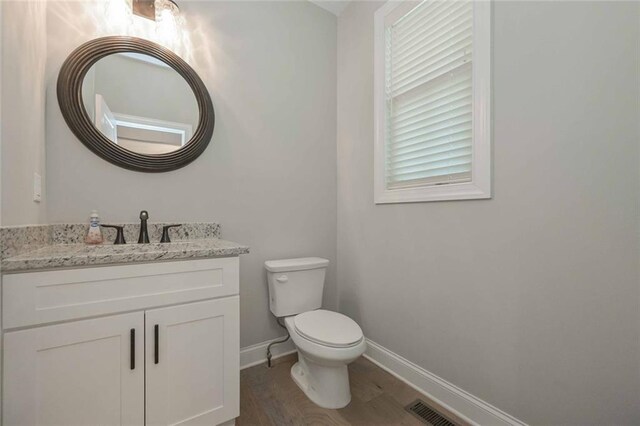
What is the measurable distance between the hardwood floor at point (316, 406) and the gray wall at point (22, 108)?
4.44 ft

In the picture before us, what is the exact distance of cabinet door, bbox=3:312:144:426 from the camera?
903mm

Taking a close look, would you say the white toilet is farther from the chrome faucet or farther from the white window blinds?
the white window blinds

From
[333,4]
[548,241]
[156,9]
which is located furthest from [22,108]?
[548,241]

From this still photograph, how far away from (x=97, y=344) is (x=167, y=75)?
140 cm

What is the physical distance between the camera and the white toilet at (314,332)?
1.38 meters

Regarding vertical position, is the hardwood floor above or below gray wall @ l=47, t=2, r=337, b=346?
below

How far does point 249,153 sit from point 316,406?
1556mm

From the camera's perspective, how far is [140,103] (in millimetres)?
1538

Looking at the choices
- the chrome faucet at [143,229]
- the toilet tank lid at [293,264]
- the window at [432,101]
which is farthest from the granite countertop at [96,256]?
the window at [432,101]

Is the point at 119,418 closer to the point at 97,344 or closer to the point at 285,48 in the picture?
the point at 97,344

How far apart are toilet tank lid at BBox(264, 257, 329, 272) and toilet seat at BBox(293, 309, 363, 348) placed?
0.96 ft

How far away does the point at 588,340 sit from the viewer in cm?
103

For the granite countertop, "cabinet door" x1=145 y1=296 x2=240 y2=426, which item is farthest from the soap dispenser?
"cabinet door" x1=145 y1=296 x2=240 y2=426

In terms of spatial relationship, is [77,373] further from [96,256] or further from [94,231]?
[94,231]
